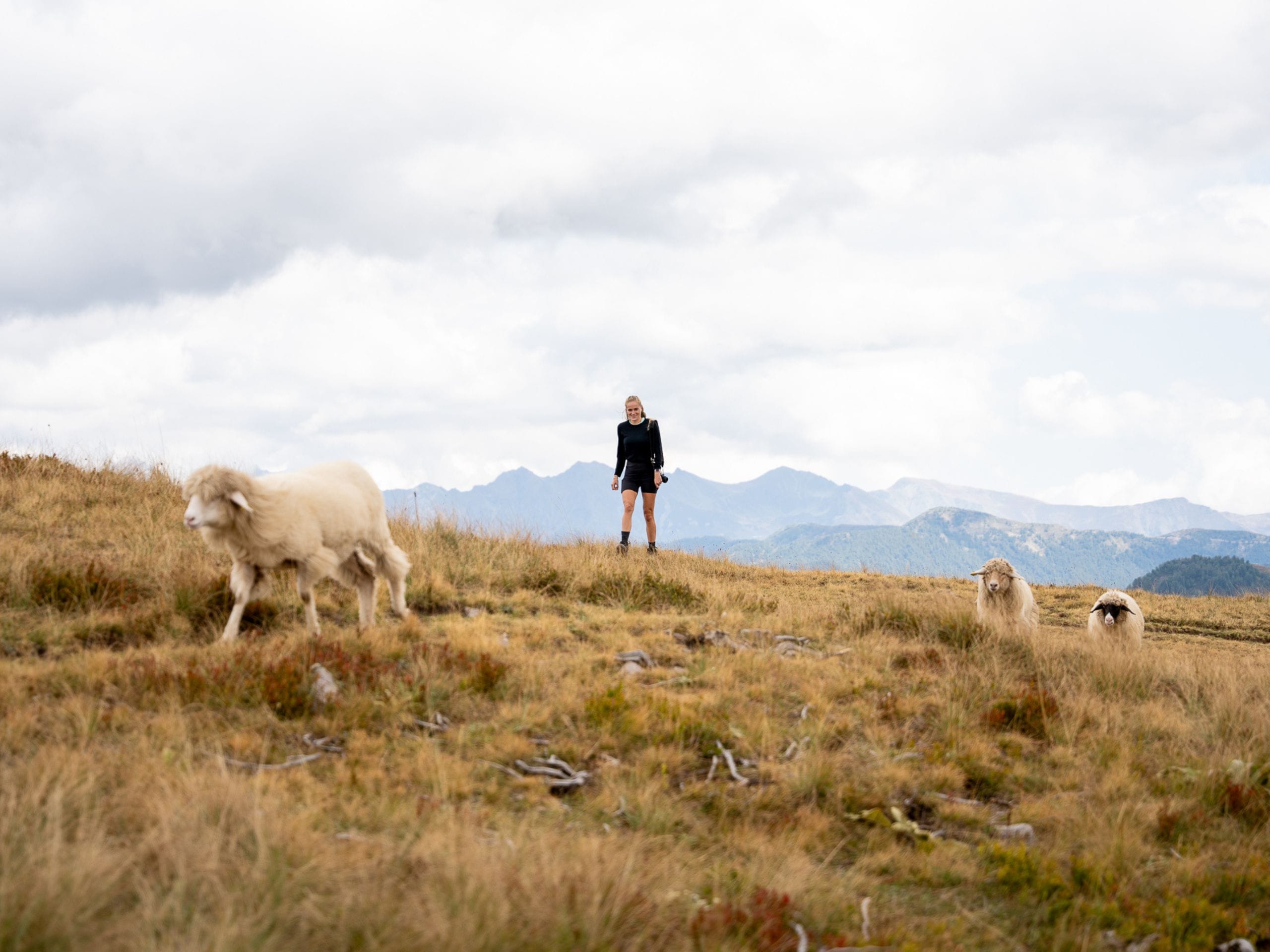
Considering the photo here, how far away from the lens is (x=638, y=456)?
1488 cm

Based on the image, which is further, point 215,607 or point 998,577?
point 998,577

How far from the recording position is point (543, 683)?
6.26 m

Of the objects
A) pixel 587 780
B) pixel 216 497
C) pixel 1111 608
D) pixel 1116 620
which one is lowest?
pixel 587 780

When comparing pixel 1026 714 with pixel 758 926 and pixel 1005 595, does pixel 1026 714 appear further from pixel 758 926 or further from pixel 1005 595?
pixel 1005 595

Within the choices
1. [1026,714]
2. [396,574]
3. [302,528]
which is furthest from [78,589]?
[1026,714]

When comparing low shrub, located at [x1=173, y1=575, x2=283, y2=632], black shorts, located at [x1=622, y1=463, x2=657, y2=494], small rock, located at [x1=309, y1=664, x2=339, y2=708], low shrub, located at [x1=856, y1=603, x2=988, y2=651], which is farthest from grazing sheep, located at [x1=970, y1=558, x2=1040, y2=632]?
low shrub, located at [x1=173, y1=575, x2=283, y2=632]

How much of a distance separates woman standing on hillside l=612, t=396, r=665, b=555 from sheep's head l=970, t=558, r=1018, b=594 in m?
5.68

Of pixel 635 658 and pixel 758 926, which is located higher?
pixel 635 658

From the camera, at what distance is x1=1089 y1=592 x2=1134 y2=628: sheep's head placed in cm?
1087

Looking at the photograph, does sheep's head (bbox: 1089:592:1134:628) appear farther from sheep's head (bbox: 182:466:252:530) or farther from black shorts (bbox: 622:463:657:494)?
sheep's head (bbox: 182:466:252:530)

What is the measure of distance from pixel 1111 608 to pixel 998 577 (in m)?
1.49

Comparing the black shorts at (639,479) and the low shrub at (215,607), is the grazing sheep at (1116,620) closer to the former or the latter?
the black shorts at (639,479)

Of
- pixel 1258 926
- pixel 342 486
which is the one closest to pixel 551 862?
pixel 1258 926

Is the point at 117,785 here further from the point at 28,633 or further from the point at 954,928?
the point at 954,928
